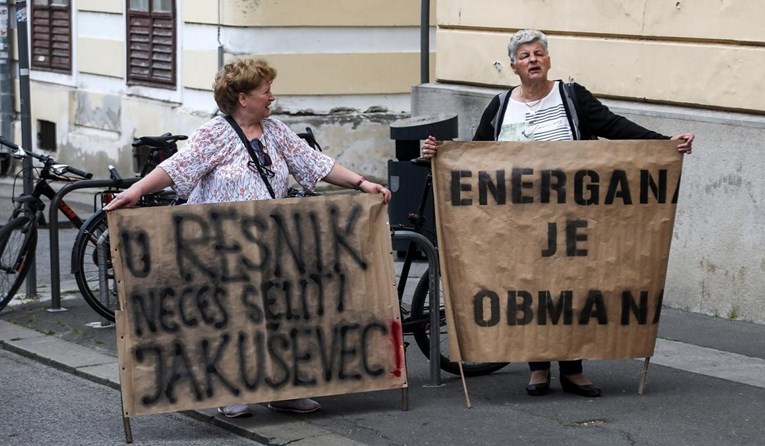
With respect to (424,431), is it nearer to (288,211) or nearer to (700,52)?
(288,211)

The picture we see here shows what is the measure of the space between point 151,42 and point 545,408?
10.2 metres

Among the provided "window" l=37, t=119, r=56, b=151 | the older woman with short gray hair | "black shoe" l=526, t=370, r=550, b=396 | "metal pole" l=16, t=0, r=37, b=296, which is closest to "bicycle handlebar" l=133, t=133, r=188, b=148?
"metal pole" l=16, t=0, r=37, b=296

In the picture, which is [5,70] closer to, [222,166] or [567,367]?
[222,166]

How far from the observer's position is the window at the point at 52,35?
17.3m

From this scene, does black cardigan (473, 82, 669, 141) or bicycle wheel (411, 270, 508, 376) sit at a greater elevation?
black cardigan (473, 82, 669, 141)

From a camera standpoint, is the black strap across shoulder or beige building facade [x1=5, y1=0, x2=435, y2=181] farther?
beige building facade [x1=5, y1=0, x2=435, y2=181]

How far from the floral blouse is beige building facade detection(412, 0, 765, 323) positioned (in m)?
3.23

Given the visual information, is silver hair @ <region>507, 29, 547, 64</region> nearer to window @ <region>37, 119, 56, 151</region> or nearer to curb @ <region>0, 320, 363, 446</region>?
curb @ <region>0, 320, 363, 446</region>

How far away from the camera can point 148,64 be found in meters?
15.6

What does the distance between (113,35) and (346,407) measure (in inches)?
426

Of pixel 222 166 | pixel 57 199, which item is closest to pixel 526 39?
pixel 222 166

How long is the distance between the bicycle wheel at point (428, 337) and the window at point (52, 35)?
1142 centimetres

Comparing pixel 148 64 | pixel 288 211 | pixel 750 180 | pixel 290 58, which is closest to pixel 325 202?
pixel 288 211

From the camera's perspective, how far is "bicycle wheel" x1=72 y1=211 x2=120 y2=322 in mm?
8102
